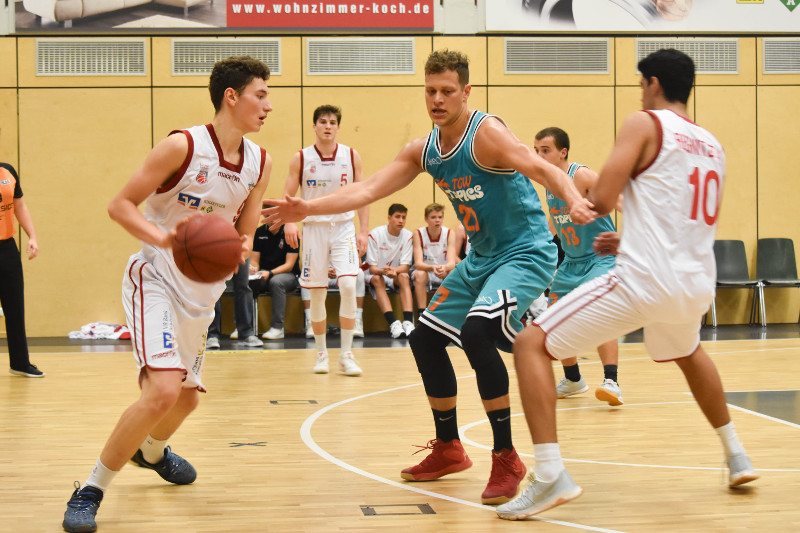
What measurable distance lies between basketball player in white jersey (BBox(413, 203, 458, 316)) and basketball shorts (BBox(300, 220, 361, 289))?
10.4 ft

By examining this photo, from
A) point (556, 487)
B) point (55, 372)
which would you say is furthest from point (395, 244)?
point (556, 487)

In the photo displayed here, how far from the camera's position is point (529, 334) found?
322 cm

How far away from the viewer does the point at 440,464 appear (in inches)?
149

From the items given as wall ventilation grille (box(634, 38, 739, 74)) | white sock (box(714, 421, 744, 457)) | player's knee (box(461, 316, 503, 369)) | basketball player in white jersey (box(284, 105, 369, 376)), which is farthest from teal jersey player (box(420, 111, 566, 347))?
wall ventilation grille (box(634, 38, 739, 74))

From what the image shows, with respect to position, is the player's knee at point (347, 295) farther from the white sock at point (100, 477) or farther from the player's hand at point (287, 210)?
the white sock at point (100, 477)

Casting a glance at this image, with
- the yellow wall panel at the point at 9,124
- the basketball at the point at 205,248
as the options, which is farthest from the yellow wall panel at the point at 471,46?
the basketball at the point at 205,248

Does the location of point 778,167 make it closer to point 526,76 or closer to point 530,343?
point 526,76

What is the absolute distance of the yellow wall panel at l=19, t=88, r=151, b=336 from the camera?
447 inches

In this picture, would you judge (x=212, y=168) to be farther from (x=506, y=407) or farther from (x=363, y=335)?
(x=363, y=335)

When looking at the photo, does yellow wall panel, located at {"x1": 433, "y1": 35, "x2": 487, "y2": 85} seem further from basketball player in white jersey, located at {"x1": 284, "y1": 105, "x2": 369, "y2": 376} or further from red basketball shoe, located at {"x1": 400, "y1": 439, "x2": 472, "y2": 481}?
red basketball shoe, located at {"x1": 400, "y1": 439, "x2": 472, "y2": 481}

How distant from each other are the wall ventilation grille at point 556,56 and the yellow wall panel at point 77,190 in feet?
16.8

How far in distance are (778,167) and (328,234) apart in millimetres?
7790

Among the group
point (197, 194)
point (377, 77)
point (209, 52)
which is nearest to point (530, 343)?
point (197, 194)

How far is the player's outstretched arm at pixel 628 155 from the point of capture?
314 cm
